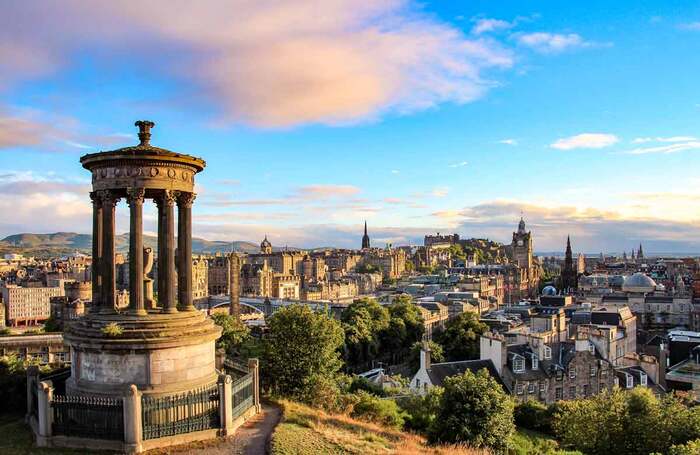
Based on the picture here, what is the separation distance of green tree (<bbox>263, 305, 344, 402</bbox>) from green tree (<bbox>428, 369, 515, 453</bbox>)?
5.08m

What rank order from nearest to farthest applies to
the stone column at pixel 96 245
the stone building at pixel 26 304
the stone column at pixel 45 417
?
the stone column at pixel 45 417, the stone column at pixel 96 245, the stone building at pixel 26 304

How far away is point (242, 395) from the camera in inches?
→ 695

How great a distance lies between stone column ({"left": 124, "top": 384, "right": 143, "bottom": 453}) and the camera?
47.7ft

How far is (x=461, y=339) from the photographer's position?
200ft

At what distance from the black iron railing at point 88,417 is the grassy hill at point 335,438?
388 cm

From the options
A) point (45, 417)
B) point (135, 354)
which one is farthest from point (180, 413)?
point (45, 417)

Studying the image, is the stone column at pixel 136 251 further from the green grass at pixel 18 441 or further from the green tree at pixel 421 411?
the green tree at pixel 421 411

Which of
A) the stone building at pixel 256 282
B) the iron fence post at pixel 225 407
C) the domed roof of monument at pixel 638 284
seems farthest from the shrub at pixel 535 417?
the stone building at pixel 256 282

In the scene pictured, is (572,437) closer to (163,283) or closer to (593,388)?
(163,283)

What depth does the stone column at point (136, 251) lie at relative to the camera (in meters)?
17.1

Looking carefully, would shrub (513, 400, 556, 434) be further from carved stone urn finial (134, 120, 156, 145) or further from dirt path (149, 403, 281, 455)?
carved stone urn finial (134, 120, 156, 145)

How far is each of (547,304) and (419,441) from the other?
243ft

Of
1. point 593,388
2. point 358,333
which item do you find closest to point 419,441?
point 593,388

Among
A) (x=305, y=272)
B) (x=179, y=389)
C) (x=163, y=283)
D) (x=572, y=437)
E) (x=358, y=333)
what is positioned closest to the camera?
(x=179, y=389)
